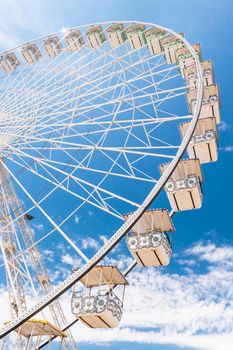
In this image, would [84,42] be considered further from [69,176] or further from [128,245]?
[128,245]

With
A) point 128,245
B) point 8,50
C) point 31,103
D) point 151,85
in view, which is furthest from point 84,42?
point 128,245

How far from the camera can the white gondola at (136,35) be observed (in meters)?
20.5

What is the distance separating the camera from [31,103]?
17.5 m

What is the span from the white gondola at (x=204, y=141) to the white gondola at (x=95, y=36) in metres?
8.56

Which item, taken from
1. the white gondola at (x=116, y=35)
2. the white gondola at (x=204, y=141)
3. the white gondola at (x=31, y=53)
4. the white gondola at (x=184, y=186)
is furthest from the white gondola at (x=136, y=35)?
the white gondola at (x=184, y=186)

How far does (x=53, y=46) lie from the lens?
2227cm

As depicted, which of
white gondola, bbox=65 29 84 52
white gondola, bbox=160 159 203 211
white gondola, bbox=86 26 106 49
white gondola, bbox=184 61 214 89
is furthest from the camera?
white gondola, bbox=65 29 84 52

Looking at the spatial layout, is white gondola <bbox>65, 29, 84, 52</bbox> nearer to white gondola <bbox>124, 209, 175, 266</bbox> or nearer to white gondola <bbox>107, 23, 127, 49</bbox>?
white gondola <bbox>107, 23, 127, 49</bbox>

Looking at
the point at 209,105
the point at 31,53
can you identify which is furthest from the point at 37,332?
the point at 31,53

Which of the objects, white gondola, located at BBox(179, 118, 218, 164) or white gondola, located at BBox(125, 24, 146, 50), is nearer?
white gondola, located at BBox(179, 118, 218, 164)

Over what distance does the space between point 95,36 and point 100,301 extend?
14536 millimetres

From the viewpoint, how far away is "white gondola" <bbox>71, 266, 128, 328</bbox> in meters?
11.0

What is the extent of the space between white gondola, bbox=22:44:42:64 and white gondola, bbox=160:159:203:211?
43.3 feet

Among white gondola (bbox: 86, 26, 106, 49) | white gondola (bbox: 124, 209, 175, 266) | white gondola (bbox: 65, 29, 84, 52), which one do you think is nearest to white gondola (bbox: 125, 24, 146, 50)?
white gondola (bbox: 86, 26, 106, 49)
